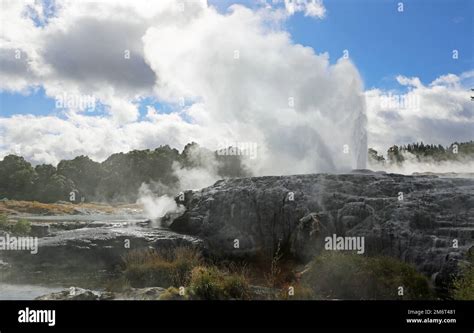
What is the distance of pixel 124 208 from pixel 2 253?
25.4 metres

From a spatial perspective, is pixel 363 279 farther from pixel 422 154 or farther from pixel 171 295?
pixel 422 154

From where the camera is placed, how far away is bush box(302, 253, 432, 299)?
877 cm

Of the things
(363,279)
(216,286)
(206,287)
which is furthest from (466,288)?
(206,287)

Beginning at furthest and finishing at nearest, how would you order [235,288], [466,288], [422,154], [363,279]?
[422,154]
[363,279]
[235,288]
[466,288]

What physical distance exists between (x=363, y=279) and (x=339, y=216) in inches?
120

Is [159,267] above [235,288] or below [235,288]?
above

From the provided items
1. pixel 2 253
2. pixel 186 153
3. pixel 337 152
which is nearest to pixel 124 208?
pixel 186 153

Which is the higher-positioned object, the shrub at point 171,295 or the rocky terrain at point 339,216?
the rocky terrain at point 339,216

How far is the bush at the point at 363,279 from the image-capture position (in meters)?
8.77

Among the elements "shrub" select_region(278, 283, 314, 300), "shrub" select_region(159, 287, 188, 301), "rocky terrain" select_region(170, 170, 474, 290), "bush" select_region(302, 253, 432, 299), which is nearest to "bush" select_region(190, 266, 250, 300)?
"shrub" select_region(159, 287, 188, 301)

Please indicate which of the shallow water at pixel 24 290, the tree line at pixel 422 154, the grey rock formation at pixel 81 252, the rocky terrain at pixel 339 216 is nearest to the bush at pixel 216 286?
the shallow water at pixel 24 290

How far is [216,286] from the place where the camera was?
8.30 metres

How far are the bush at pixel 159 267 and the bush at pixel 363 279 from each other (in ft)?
9.38

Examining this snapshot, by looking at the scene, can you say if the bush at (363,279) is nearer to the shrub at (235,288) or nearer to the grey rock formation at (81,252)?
the shrub at (235,288)
